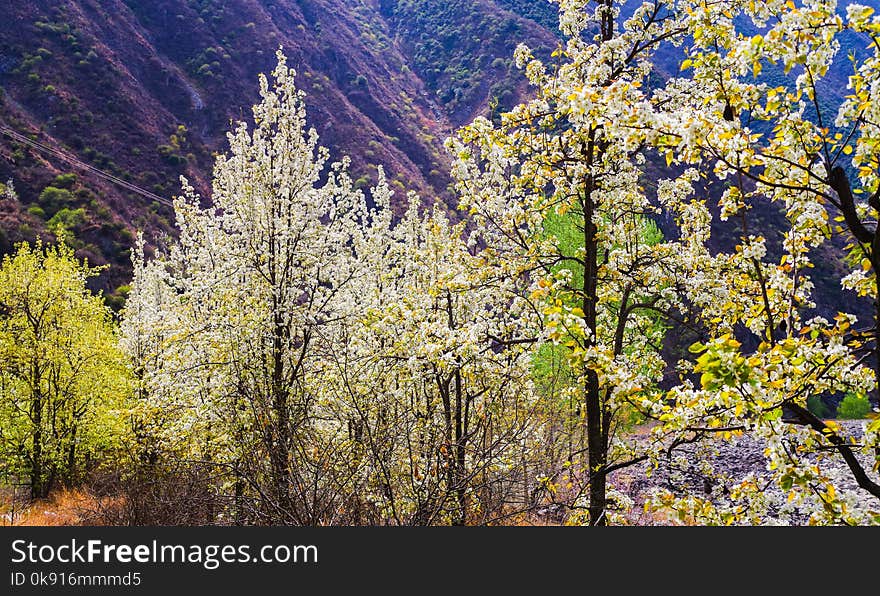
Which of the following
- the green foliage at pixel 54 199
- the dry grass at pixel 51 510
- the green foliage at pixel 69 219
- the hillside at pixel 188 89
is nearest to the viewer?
the dry grass at pixel 51 510

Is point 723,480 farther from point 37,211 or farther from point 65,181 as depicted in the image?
point 65,181

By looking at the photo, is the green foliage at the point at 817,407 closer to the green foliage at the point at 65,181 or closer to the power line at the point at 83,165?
the power line at the point at 83,165

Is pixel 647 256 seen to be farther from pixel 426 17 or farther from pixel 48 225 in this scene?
pixel 426 17

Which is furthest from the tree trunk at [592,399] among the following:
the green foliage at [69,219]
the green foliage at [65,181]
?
the green foliage at [65,181]

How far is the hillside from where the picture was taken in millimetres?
A: 45031

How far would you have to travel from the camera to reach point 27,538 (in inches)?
167

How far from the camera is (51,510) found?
14828 millimetres

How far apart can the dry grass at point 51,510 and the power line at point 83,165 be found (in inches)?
1463

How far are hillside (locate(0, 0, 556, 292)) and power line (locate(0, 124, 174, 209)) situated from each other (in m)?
0.71

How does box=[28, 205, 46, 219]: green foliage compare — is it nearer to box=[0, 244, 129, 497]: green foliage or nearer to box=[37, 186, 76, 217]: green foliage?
box=[37, 186, 76, 217]: green foliage

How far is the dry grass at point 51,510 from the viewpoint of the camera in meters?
11.8

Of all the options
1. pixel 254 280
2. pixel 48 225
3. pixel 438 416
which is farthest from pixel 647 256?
pixel 48 225

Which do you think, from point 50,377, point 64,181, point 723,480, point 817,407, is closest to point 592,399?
point 723,480

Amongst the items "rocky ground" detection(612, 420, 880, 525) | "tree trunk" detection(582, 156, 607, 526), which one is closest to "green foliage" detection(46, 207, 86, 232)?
"rocky ground" detection(612, 420, 880, 525)
